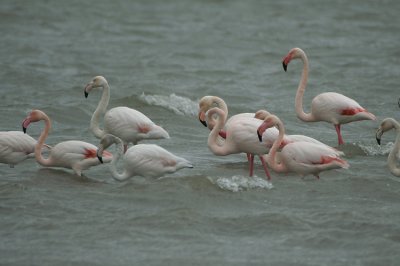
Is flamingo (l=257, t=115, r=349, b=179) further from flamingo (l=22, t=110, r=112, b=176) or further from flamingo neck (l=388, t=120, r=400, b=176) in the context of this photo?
flamingo (l=22, t=110, r=112, b=176)

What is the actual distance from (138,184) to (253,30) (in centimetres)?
1369

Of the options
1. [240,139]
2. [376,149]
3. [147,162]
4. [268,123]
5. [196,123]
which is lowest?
[196,123]

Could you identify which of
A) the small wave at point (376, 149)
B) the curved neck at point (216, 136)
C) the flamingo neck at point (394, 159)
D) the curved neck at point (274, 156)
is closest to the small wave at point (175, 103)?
the small wave at point (376, 149)

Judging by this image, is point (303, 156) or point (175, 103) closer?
point (303, 156)

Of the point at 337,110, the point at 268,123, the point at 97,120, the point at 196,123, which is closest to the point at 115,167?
the point at 97,120

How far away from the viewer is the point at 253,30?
22.7 m

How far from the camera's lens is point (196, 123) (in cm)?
1341

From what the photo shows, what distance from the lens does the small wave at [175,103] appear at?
14.1 meters

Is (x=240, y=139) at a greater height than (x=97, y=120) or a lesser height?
greater

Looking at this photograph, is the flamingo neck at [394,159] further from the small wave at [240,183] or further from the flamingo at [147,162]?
the flamingo at [147,162]

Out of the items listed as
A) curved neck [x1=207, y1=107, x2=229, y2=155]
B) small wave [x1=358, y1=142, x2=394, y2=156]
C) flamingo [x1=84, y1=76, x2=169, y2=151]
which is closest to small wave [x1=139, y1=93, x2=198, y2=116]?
small wave [x1=358, y1=142, x2=394, y2=156]

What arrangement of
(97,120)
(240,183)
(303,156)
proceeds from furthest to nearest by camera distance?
1. (97,120)
2. (240,183)
3. (303,156)

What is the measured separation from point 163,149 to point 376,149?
131 inches

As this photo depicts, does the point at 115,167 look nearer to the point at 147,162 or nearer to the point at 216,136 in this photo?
the point at 147,162
